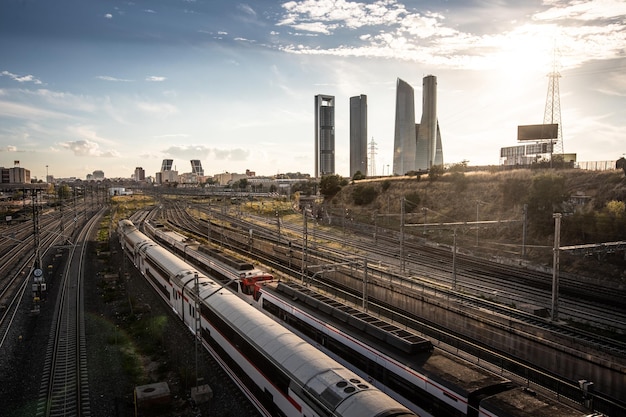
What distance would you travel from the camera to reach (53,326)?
28.4 metres

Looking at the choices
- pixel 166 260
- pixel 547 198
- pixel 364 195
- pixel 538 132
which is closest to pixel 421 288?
pixel 166 260

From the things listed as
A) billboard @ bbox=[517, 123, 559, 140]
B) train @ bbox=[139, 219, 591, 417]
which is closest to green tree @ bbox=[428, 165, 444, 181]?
billboard @ bbox=[517, 123, 559, 140]

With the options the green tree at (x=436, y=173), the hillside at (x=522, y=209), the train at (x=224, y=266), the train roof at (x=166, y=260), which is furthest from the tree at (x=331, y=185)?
the train roof at (x=166, y=260)

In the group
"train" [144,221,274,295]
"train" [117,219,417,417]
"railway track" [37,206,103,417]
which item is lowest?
"railway track" [37,206,103,417]

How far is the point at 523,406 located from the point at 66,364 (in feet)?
72.2

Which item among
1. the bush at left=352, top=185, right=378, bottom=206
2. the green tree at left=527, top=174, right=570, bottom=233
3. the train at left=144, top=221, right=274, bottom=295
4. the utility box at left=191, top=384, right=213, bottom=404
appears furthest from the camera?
the bush at left=352, top=185, right=378, bottom=206

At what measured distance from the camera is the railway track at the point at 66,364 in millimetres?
A: 18484

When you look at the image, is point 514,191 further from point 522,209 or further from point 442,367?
point 442,367

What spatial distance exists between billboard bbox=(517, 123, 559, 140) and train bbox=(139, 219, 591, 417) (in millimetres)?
58587

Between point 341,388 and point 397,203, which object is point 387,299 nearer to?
point 341,388

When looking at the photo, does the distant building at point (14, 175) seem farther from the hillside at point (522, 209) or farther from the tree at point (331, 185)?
the hillside at point (522, 209)

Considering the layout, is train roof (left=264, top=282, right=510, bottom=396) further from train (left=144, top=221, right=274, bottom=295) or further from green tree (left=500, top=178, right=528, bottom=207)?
green tree (left=500, top=178, right=528, bottom=207)

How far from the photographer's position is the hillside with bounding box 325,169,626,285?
136ft

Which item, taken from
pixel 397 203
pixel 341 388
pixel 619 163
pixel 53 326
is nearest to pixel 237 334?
pixel 341 388
